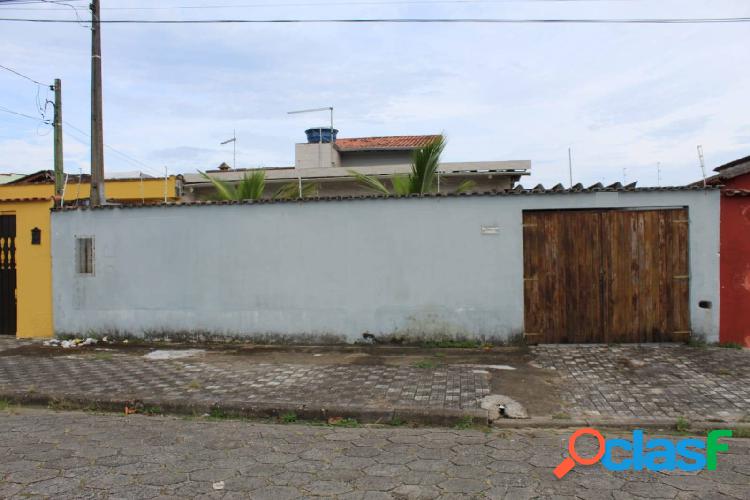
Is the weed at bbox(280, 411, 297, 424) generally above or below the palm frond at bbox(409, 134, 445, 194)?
below

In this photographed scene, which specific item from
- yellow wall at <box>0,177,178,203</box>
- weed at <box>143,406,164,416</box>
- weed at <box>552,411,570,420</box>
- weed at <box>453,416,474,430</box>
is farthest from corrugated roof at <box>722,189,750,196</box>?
yellow wall at <box>0,177,178,203</box>

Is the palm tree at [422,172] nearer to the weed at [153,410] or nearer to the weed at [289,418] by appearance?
the weed at [289,418]

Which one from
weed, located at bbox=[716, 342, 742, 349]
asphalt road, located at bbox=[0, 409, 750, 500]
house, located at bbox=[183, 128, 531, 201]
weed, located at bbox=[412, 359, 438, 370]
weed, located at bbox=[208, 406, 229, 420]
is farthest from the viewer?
house, located at bbox=[183, 128, 531, 201]

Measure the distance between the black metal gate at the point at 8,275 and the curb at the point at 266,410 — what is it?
4.37 m

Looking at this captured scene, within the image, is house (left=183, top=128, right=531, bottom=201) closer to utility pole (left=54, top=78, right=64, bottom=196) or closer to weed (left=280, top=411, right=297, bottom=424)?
utility pole (left=54, top=78, right=64, bottom=196)

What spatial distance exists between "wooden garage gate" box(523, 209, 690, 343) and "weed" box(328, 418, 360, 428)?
3815 mm

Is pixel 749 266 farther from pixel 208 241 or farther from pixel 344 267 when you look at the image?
pixel 208 241

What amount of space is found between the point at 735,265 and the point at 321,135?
17.9 metres

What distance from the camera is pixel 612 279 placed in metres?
8.07

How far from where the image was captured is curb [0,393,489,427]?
529cm

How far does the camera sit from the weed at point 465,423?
5180 mm

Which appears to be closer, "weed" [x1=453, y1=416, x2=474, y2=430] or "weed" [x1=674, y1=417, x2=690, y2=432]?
"weed" [x1=674, y1=417, x2=690, y2=432]

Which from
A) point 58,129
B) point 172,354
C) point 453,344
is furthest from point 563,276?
point 58,129

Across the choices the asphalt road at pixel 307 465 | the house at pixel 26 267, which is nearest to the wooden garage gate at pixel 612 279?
the asphalt road at pixel 307 465
